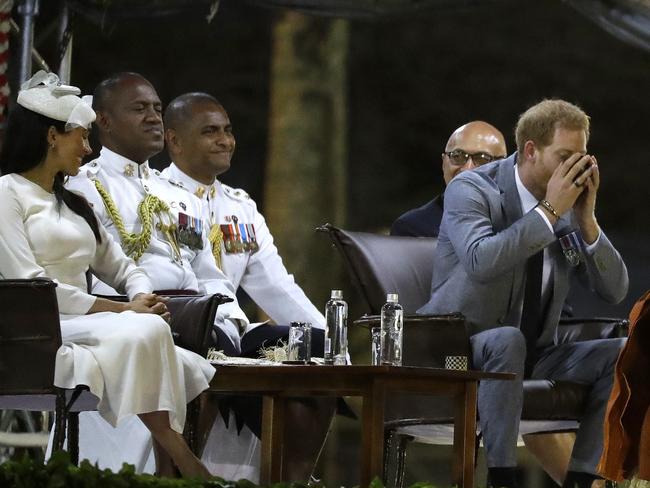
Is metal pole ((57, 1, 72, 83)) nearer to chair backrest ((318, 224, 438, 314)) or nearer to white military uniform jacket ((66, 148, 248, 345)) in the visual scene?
white military uniform jacket ((66, 148, 248, 345))

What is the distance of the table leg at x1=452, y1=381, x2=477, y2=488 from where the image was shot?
3.53m

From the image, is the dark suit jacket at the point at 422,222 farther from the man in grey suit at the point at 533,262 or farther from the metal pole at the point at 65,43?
the metal pole at the point at 65,43

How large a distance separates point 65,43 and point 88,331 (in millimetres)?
2890

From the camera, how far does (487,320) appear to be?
13.5 ft

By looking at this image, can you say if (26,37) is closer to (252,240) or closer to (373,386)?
(252,240)

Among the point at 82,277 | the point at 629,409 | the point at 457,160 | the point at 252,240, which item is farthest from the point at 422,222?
the point at 629,409

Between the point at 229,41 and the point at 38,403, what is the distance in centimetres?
331

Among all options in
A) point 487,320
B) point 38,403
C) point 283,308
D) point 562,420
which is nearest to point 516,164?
point 487,320

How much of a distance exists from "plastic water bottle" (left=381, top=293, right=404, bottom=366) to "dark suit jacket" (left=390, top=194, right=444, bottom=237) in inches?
61.3

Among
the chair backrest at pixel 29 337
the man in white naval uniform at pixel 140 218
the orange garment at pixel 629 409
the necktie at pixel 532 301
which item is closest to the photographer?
the orange garment at pixel 629 409

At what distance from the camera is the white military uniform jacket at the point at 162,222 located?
452cm

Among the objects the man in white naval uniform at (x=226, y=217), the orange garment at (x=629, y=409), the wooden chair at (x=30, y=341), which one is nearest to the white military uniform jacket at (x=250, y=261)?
the man in white naval uniform at (x=226, y=217)

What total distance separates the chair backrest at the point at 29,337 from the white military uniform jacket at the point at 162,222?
989 mm

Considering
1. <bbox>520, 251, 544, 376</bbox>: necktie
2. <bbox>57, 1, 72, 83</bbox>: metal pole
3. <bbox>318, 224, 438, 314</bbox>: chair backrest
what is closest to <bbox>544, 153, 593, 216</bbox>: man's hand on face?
<bbox>520, 251, 544, 376</bbox>: necktie
